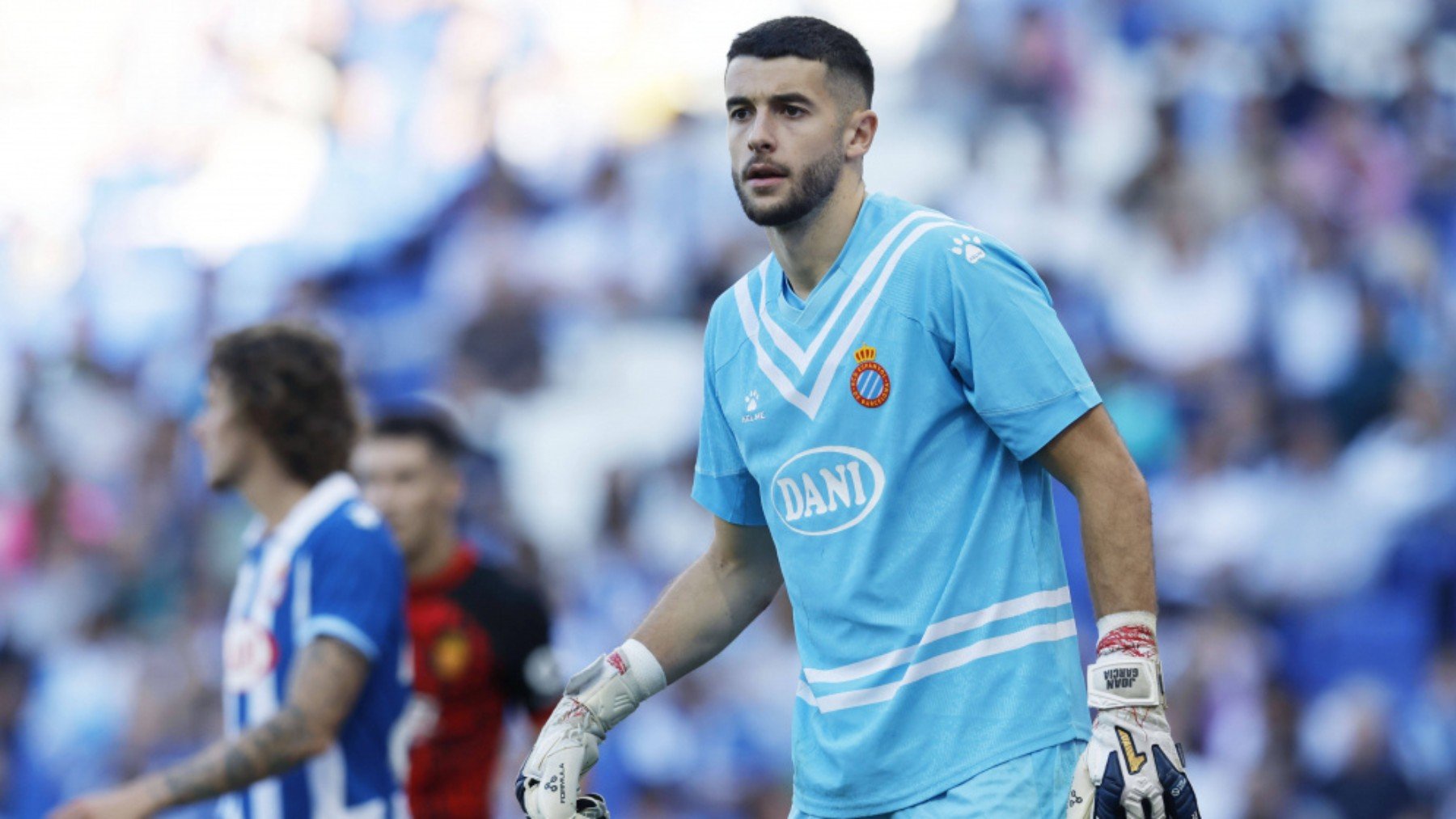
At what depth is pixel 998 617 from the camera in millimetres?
3498

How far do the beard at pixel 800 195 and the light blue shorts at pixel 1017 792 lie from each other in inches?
47.1

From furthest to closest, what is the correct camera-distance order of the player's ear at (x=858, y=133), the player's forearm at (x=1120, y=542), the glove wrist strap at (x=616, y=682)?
the glove wrist strap at (x=616, y=682), the player's ear at (x=858, y=133), the player's forearm at (x=1120, y=542)

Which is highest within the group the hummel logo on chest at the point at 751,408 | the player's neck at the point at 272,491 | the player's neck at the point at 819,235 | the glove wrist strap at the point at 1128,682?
the player's neck at the point at 272,491

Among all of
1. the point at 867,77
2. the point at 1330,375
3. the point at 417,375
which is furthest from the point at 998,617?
the point at 417,375

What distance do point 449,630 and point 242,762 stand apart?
1510mm

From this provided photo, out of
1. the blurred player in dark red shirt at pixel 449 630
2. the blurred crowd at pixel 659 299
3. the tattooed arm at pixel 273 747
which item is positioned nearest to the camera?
the tattooed arm at pixel 273 747

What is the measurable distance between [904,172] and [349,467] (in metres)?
6.05

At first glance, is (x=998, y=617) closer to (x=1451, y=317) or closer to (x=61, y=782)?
(x=1451, y=317)

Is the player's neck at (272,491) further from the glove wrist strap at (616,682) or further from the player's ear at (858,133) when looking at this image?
the player's ear at (858,133)

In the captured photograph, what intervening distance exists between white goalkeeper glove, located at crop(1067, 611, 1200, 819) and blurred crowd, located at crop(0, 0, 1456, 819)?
16.0 ft

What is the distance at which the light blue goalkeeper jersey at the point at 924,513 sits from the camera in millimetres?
3443

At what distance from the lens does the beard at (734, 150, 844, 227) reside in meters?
3.71

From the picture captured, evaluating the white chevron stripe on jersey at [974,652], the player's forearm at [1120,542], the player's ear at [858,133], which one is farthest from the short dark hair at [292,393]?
the player's forearm at [1120,542]

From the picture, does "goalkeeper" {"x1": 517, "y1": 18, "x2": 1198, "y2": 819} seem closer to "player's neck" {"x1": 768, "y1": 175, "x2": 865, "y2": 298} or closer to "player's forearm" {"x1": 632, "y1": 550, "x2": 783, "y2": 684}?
"player's neck" {"x1": 768, "y1": 175, "x2": 865, "y2": 298}
